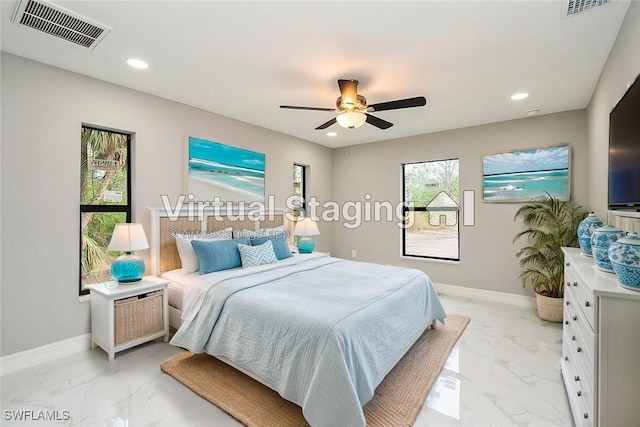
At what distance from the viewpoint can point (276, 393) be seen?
2.11 meters

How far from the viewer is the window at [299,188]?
517 centimetres

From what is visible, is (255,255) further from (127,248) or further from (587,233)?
(587,233)

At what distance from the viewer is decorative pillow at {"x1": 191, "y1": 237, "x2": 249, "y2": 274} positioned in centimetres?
307

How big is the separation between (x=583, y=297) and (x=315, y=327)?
1.55 m

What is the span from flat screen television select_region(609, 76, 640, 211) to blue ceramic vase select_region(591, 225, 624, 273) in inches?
6.3

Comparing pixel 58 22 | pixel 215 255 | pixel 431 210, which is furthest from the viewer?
pixel 431 210

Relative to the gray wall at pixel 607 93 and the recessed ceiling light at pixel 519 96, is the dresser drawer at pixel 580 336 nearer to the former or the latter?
the gray wall at pixel 607 93

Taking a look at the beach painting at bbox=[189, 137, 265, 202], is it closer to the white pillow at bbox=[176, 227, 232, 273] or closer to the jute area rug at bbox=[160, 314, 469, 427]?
the white pillow at bbox=[176, 227, 232, 273]

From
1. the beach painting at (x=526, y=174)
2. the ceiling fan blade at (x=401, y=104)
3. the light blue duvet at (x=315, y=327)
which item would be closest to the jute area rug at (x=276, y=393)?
the light blue duvet at (x=315, y=327)

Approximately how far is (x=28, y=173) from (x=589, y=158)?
573 centimetres

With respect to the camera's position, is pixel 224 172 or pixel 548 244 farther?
pixel 224 172

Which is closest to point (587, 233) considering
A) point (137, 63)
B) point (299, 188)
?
point (137, 63)

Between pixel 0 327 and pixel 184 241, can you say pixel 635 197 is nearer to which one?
pixel 184 241

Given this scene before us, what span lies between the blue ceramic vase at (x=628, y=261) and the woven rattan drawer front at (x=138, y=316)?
336cm
